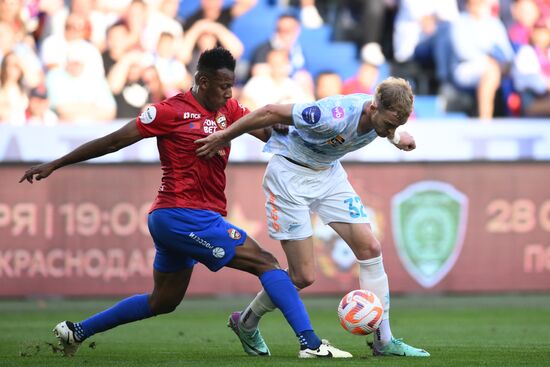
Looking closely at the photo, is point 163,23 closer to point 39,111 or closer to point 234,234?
point 39,111

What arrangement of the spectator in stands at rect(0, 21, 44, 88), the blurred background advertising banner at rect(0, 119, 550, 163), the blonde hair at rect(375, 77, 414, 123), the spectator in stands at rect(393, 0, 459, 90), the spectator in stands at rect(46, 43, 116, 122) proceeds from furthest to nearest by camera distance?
the spectator in stands at rect(393, 0, 459, 90), the spectator in stands at rect(0, 21, 44, 88), the spectator in stands at rect(46, 43, 116, 122), the blurred background advertising banner at rect(0, 119, 550, 163), the blonde hair at rect(375, 77, 414, 123)

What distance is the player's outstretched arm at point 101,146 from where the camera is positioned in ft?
26.0

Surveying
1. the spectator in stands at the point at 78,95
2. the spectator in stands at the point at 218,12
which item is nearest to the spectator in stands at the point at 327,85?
the spectator in stands at the point at 218,12

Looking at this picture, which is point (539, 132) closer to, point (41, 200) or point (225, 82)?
point (41, 200)

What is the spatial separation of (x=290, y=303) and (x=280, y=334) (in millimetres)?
3467

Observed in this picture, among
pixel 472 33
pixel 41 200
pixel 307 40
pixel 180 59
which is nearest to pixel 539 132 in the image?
pixel 472 33

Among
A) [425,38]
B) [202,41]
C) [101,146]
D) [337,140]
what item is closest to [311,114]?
[337,140]

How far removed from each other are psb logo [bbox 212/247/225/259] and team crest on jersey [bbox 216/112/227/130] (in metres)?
0.85

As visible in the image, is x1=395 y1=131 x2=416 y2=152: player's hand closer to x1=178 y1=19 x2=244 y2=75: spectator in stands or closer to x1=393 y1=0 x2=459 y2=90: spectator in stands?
x1=178 y1=19 x2=244 y2=75: spectator in stands

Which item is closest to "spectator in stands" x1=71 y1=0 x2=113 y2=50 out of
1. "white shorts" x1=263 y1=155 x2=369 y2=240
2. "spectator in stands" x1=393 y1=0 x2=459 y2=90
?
"spectator in stands" x1=393 y1=0 x2=459 y2=90

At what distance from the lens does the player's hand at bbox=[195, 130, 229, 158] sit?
25.4 ft

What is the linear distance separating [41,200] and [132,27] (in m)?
3.40

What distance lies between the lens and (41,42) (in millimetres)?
17609

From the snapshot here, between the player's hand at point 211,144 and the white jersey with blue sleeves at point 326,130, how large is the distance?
1.71 feet
